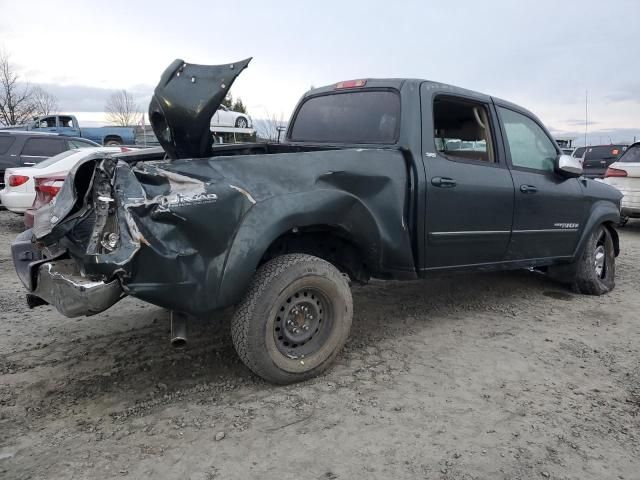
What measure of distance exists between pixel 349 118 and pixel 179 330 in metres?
2.24

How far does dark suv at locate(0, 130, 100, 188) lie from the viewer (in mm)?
10626

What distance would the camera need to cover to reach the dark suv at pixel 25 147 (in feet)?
34.9

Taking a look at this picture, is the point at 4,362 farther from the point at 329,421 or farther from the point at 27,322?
the point at 329,421

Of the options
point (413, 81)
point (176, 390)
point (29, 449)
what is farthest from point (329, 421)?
point (413, 81)

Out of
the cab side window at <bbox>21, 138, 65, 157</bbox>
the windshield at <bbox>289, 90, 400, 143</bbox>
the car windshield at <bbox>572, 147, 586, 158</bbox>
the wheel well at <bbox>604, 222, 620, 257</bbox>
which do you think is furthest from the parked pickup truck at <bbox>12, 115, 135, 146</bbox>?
the wheel well at <bbox>604, 222, 620, 257</bbox>

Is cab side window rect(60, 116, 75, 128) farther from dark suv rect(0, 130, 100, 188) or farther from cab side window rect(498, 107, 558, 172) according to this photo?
cab side window rect(498, 107, 558, 172)

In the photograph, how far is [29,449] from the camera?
8.06 feet

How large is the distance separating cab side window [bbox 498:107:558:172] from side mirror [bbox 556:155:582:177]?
10cm

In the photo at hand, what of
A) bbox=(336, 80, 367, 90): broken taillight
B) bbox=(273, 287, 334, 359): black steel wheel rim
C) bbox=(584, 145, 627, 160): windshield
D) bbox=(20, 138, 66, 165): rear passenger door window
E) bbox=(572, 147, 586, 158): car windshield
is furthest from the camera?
bbox=(572, 147, 586, 158): car windshield

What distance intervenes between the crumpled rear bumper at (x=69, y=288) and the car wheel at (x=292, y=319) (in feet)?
2.36

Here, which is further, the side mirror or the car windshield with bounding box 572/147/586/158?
the car windshield with bounding box 572/147/586/158

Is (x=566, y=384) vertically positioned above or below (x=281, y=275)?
below

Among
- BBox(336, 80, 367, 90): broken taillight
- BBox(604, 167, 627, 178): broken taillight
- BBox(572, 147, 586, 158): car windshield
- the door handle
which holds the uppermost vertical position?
BBox(336, 80, 367, 90): broken taillight

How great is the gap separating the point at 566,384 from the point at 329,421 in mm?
1606
